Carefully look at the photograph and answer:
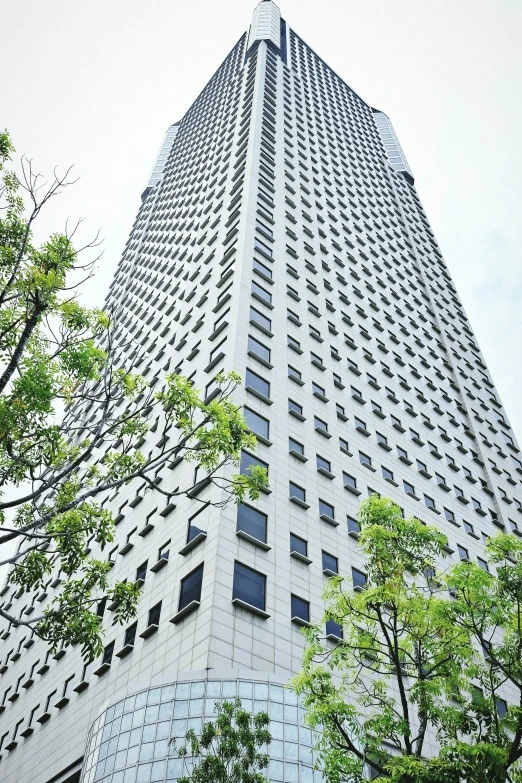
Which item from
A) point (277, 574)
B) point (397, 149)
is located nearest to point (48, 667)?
point (277, 574)

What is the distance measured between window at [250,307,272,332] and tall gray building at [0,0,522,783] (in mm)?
138

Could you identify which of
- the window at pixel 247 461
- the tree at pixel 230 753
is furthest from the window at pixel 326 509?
the tree at pixel 230 753

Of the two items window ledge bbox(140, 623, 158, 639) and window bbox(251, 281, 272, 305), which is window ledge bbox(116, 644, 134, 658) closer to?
window ledge bbox(140, 623, 158, 639)

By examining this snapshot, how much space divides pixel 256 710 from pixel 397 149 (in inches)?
3265

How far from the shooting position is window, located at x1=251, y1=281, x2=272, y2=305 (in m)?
32.0

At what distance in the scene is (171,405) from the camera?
12281mm

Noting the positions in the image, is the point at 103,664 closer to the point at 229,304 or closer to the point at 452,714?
the point at 452,714

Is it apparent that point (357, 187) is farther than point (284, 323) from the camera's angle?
Yes

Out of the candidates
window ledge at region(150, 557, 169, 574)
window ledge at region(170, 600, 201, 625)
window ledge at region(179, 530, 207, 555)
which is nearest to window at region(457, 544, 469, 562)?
window ledge at region(150, 557, 169, 574)

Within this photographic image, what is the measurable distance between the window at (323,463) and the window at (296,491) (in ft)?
7.78

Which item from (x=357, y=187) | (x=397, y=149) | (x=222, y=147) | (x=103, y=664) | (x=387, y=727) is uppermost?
(x=397, y=149)

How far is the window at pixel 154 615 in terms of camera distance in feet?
67.5

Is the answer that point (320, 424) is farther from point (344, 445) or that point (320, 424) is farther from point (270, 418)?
point (270, 418)

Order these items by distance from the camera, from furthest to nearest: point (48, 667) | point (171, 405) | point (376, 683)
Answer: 1. point (48, 667)
2. point (376, 683)
3. point (171, 405)
